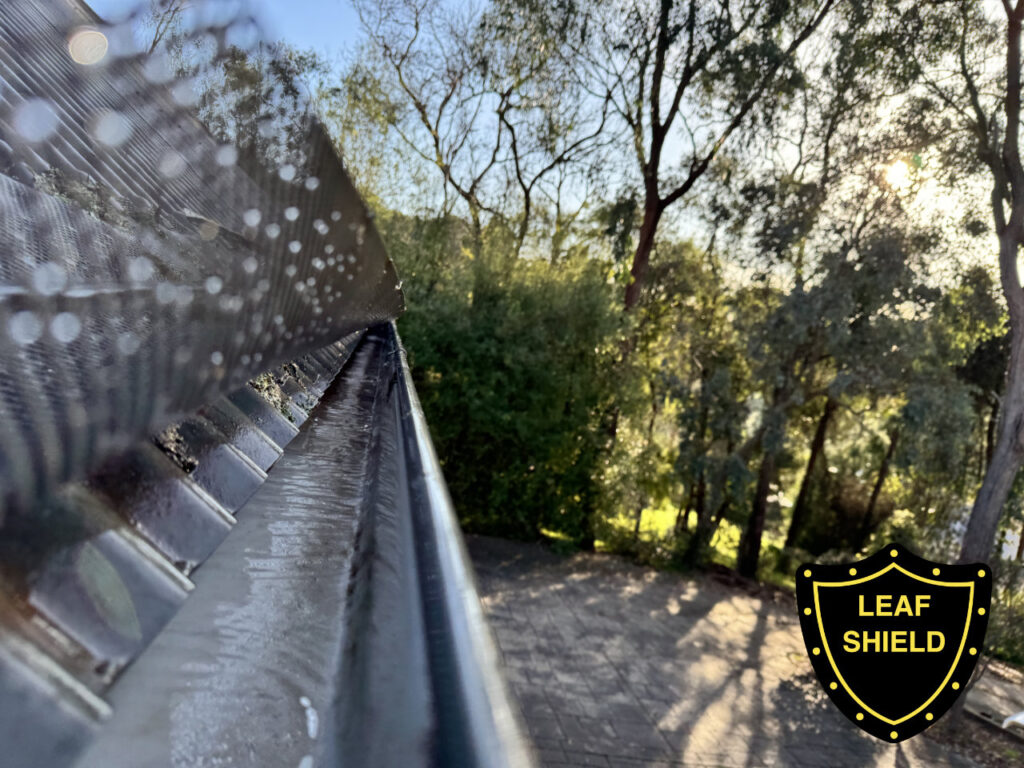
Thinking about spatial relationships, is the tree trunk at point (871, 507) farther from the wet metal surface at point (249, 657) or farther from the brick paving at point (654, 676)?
the wet metal surface at point (249, 657)

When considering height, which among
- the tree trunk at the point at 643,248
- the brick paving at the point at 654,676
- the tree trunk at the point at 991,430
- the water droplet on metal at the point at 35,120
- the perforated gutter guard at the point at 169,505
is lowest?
the brick paving at the point at 654,676

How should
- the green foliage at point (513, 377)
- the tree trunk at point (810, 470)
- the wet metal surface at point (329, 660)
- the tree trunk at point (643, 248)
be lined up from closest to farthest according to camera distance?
the wet metal surface at point (329, 660)
the green foliage at point (513, 377)
the tree trunk at point (643, 248)
the tree trunk at point (810, 470)

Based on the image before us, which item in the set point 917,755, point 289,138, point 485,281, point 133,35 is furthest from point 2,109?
point 485,281

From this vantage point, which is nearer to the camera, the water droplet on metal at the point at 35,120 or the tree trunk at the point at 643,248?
the water droplet on metal at the point at 35,120

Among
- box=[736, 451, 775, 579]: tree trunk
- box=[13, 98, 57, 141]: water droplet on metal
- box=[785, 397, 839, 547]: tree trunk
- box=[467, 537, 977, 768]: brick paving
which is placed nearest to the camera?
Result: box=[13, 98, 57, 141]: water droplet on metal

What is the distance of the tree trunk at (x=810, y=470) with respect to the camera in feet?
53.7

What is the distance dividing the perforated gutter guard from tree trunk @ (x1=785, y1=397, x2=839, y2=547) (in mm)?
15548

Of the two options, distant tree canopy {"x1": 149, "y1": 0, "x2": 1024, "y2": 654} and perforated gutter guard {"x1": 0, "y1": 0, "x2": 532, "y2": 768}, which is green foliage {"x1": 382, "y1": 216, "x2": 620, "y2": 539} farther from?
perforated gutter guard {"x1": 0, "y1": 0, "x2": 532, "y2": 768}

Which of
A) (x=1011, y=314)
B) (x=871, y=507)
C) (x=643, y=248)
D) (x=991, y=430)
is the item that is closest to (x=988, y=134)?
(x=1011, y=314)

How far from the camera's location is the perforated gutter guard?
45 centimetres

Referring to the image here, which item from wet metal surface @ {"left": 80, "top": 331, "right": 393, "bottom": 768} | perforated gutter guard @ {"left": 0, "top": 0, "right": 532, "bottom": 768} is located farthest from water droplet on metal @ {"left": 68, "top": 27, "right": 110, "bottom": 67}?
wet metal surface @ {"left": 80, "top": 331, "right": 393, "bottom": 768}

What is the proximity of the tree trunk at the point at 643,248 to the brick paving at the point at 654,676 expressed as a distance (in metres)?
5.56

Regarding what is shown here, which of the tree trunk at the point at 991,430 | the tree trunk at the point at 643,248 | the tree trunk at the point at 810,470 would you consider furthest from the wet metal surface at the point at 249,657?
the tree trunk at the point at 991,430

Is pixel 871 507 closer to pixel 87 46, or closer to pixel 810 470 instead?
pixel 810 470
